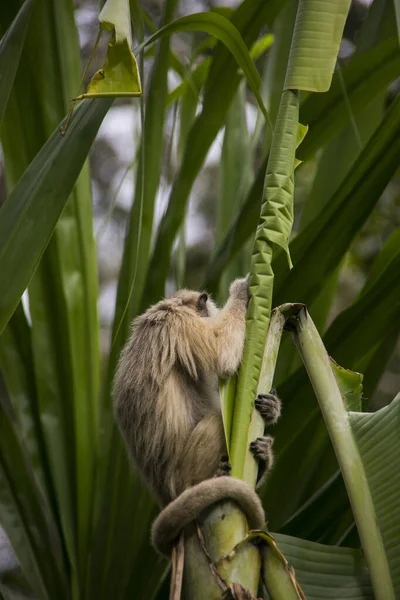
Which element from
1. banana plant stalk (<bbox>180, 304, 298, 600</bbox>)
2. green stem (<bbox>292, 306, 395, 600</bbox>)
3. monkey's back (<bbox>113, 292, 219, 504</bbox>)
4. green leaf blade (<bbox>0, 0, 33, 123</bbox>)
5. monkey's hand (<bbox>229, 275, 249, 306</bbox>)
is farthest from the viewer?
monkey's hand (<bbox>229, 275, 249, 306</bbox>)

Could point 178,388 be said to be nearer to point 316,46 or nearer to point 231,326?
point 231,326

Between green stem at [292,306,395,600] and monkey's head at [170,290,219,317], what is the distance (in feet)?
2.54

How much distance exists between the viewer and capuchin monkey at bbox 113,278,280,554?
55.6 inches

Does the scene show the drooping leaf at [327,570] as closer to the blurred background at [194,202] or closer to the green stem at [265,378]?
the green stem at [265,378]

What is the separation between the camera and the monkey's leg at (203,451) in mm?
1367

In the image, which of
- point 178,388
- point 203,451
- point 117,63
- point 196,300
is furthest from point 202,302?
point 117,63

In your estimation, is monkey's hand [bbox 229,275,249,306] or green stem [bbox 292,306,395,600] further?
monkey's hand [bbox 229,275,249,306]

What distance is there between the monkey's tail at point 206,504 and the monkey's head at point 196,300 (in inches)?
32.1

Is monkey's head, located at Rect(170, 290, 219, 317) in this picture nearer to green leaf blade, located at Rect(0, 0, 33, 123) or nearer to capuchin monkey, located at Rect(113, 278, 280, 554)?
capuchin monkey, located at Rect(113, 278, 280, 554)

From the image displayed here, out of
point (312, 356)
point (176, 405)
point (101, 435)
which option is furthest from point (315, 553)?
point (101, 435)

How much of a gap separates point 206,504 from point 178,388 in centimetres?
69

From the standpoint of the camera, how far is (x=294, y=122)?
1.04 m

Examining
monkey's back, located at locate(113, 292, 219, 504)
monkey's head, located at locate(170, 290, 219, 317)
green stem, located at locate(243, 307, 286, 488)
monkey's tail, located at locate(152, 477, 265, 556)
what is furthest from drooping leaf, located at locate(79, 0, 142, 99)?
monkey's head, located at locate(170, 290, 219, 317)

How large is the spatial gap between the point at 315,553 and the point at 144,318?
77 centimetres
